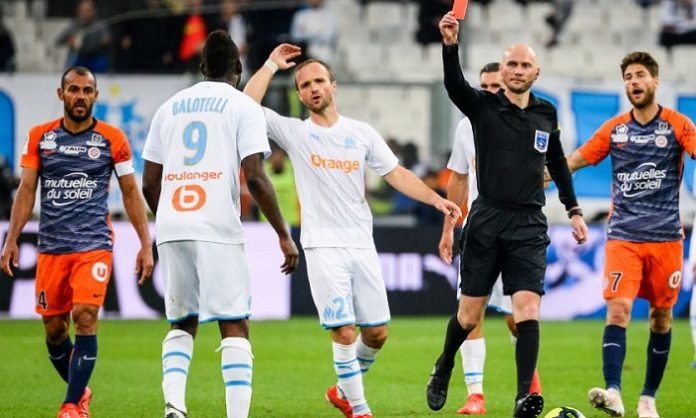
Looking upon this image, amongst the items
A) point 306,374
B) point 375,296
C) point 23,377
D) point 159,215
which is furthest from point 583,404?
point 23,377

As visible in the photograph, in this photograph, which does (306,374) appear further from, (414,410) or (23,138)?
(23,138)

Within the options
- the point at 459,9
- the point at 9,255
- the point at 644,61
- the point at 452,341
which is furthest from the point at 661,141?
the point at 9,255

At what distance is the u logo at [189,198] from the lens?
7.98 m

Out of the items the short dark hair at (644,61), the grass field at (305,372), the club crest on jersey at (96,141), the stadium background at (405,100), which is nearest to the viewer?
the club crest on jersey at (96,141)

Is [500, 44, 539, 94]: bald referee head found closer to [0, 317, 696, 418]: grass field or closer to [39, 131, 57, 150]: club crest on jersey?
[0, 317, 696, 418]: grass field

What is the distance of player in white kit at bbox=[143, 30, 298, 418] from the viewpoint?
792 centimetres

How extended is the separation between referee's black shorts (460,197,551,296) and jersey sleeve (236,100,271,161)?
64.1 inches

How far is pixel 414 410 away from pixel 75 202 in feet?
9.69

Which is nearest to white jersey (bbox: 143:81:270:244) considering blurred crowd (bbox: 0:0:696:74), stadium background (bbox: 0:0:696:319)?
stadium background (bbox: 0:0:696:319)

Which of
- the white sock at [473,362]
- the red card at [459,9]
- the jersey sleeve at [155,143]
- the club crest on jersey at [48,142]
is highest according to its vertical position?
the red card at [459,9]

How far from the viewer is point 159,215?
810 centimetres

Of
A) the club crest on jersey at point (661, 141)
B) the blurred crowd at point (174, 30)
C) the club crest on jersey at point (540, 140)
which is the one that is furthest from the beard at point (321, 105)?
the blurred crowd at point (174, 30)

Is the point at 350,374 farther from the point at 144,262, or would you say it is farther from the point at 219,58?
the point at 219,58

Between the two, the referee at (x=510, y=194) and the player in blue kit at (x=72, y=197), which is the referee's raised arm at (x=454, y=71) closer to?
the referee at (x=510, y=194)
